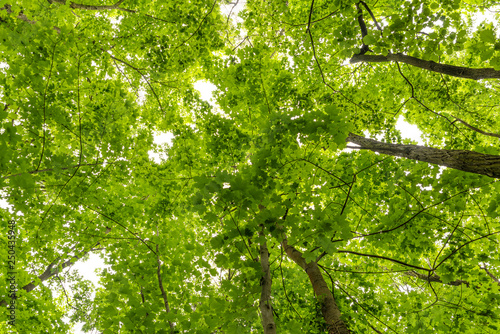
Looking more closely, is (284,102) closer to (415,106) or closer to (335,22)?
(335,22)

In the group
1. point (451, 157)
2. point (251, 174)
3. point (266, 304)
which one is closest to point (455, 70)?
point (451, 157)

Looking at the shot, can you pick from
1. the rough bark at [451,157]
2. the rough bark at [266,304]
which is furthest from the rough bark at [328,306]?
the rough bark at [451,157]

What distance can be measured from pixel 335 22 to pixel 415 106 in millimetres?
2513

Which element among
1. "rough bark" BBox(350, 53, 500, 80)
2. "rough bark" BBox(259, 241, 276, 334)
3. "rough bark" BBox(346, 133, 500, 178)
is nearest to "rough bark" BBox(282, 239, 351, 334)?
"rough bark" BBox(259, 241, 276, 334)

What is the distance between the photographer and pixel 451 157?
9.08 feet

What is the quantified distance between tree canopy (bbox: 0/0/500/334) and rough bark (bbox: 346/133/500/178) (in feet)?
0.07

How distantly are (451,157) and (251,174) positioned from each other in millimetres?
2604

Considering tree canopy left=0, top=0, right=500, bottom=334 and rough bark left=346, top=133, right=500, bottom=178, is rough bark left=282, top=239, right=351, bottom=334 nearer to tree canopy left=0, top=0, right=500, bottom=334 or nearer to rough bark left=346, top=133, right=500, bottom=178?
tree canopy left=0, top=0, right=500, bottom=334

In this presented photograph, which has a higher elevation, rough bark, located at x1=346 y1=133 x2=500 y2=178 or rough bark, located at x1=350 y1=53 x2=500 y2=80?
rough bark, located at x1=350 y1=53 x2=500 y2=80

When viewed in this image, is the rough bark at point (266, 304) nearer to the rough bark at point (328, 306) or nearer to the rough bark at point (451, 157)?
the rough bark at point (328, 306)

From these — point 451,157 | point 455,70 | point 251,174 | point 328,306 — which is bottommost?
point 328,306

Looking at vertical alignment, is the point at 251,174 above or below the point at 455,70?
below

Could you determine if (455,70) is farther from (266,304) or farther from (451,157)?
(266,304)

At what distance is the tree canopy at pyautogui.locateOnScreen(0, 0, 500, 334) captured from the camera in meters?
1.96
